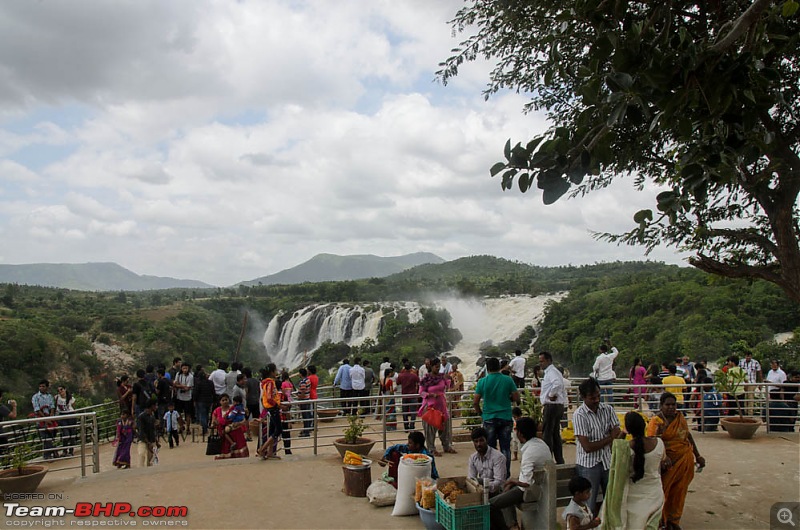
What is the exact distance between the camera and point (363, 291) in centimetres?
6072

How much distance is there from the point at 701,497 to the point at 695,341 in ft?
69.6

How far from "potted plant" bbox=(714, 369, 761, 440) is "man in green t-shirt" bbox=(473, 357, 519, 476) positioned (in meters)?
4.90

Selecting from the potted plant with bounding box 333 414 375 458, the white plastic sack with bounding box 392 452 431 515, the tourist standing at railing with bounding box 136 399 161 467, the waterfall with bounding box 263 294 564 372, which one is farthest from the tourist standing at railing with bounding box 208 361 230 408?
the waterfall with bounding box 263 294 564 372

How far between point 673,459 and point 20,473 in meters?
7.13

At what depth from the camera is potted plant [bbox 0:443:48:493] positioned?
6508mm

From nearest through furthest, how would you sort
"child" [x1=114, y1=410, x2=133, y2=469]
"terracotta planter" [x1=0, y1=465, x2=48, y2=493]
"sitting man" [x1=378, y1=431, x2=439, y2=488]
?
"sitting man" [x1=378, y1=431, x2=439, y2=488], "terracotta planter" [x1=0, y1=465, x2=48, y2=493], "child" [x1=114, y1=410, x2=133, y2=469]

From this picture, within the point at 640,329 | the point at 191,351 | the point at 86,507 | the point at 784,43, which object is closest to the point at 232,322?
the point at 191,351

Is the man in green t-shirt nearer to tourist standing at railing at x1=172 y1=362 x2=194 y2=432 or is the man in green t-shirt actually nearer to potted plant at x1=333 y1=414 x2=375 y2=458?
potted plant at x1=333 y1=414 x2=375 y2=458

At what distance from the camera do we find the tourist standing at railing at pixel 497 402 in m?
6.91

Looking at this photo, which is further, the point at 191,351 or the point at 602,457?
the point at 191,351

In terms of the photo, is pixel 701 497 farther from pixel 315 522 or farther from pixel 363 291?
pixel 363 291

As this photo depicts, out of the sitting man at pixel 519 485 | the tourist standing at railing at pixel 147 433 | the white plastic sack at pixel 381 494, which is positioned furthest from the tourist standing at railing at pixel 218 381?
the sitting man at pixel 519 485

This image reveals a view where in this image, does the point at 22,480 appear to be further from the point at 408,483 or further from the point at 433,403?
the point at 433,403

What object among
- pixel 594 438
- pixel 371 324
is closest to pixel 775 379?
pixel 594 438
